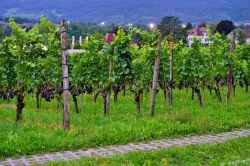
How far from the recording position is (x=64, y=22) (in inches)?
516

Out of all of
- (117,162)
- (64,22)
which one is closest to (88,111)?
(64,22)

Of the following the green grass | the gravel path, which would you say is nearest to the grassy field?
the gravel path

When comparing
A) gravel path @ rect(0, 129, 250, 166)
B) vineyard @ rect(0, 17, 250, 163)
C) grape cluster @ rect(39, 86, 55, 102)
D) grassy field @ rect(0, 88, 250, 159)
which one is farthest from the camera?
grape cluster @ rect(39, 86, 55, 102)

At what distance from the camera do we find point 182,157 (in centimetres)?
977

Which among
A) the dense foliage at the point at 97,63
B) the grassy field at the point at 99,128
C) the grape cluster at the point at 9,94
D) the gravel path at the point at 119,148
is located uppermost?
the dense foliage at the point at 97,63

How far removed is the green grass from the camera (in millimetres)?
9195

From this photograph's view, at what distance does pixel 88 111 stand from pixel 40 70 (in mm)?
3019

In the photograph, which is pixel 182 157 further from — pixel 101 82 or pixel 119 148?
pixel 101 82

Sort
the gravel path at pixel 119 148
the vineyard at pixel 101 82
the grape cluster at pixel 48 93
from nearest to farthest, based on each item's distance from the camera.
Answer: the gravel path at pixel 119 148, the vineyard at pixel 101 82, the grape cluster at pixel 48 93

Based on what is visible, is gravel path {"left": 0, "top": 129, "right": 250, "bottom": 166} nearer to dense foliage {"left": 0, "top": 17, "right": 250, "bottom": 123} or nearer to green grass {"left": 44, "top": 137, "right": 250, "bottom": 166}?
green grass {"left": 44, "top": 137, "right": 250, "bottom": 166}

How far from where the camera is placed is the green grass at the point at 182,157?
9.20m

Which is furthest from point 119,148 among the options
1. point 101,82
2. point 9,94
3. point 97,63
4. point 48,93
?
point 97,63

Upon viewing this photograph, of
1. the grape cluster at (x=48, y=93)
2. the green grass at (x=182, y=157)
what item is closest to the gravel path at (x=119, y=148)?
the green grass at (x=182, y=157)

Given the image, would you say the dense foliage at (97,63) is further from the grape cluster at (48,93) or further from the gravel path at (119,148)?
the gravel path at (119,148)
